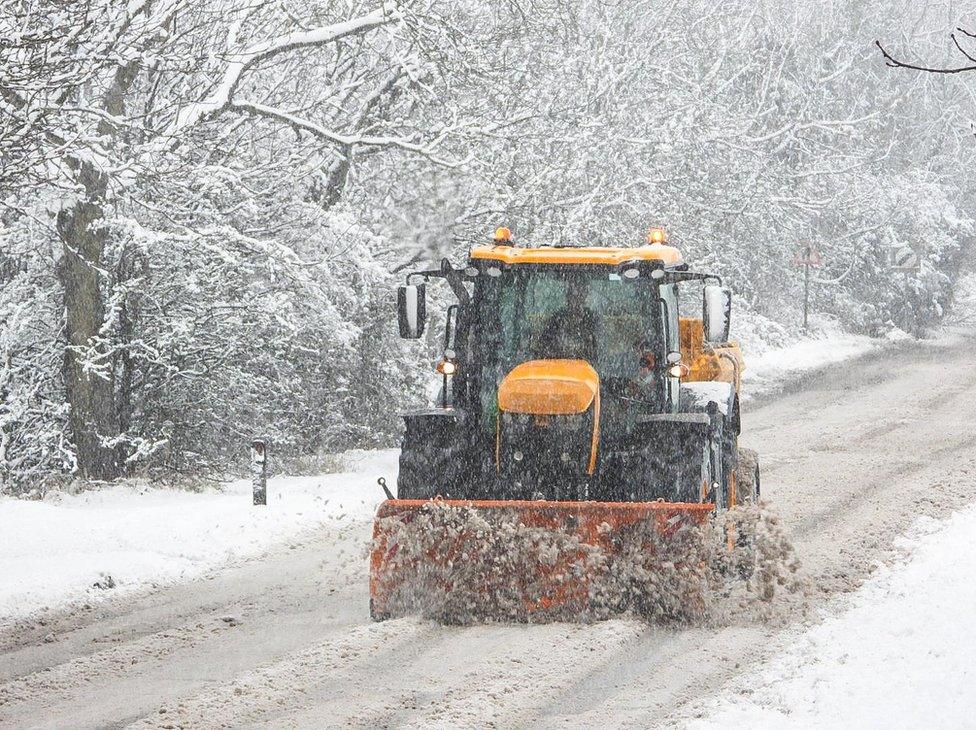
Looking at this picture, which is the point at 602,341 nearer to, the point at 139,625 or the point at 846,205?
the point at 139,625

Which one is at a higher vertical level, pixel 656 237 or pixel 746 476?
pixel 656 237

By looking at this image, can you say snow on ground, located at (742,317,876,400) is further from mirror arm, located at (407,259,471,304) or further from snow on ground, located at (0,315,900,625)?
mirror arm, located at (407,259,471,304)

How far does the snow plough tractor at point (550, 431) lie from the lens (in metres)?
7.15

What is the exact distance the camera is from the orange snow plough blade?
711cm

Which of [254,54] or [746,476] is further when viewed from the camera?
[254,54]

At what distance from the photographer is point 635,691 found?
6.02 metres

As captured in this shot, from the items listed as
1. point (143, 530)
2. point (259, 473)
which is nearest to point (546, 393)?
point (143, 530)

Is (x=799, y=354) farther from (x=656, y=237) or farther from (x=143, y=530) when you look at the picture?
(x=143, y=530)

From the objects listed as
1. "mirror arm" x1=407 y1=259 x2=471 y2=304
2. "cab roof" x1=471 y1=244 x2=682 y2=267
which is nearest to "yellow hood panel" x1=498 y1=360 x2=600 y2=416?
"cab roof" x1=471 y1=244 x2=682 y2=267

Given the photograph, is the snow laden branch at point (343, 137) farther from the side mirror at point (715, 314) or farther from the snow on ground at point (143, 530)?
the side mirror at point (715, 314)

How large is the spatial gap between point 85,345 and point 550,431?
285 inches

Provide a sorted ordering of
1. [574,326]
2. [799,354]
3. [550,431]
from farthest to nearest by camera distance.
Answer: [799,354], [574,326], [550,431]

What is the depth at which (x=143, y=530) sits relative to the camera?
10.1m

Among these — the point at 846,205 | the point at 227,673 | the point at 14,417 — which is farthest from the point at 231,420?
the point at 846,205
